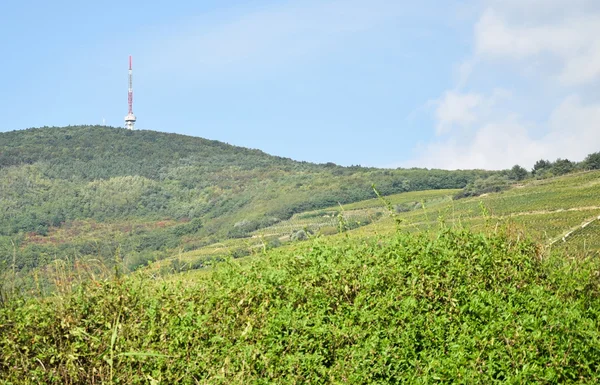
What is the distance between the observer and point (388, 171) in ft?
286

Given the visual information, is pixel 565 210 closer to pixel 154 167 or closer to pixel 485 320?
pixel 485 320

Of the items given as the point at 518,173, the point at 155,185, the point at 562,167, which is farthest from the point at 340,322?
the point at 155,185

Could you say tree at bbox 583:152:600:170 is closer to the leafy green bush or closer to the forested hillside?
the forested hillside

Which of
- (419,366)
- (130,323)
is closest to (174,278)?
(130,323)

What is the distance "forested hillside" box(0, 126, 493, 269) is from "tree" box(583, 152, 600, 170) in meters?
29.6

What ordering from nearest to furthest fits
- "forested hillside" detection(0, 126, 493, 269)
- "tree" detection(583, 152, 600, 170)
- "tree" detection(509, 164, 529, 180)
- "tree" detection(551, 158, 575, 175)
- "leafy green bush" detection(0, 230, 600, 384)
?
"leafy green bush" detection(0, 230, 600, 384)
"tree" detection(583, 152, 600, 170)
"tree" detection(551, 158, 575, 175)
"tree" detection(509, 164, 529, 180)
"forested hillside" detection(0, 126, 493, 269)

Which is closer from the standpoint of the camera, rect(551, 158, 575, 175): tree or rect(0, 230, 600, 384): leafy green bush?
rect(0, 230, 600, 384): leafy green bush

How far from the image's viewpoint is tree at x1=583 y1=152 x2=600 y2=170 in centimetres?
3793

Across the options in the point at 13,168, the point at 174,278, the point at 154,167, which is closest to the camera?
the point at 174,278

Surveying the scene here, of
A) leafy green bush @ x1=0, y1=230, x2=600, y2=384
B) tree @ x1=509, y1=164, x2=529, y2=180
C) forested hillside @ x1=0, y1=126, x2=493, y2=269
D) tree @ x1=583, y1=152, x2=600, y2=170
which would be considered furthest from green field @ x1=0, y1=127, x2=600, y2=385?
forested hillside @ x1=0, y1=126, x2=493, y2=269

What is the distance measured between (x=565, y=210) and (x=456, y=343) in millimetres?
21264

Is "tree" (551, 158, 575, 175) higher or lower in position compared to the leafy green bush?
higher

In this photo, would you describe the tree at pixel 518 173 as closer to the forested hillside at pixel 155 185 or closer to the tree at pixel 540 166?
the tree at pixel 540 166

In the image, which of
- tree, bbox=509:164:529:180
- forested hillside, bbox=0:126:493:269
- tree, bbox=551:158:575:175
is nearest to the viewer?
tree, bbox=551:158:575:175
